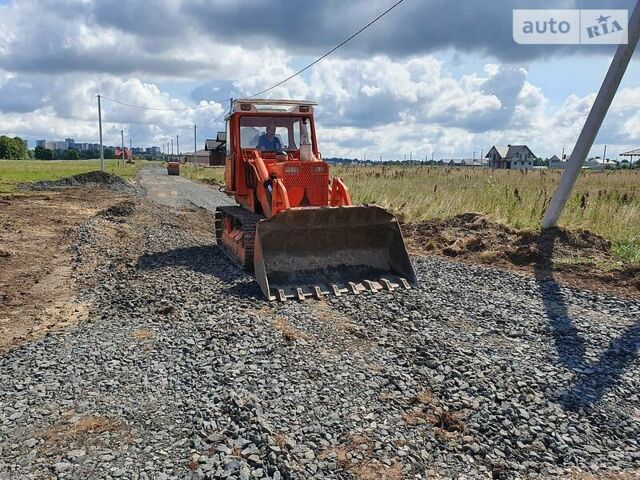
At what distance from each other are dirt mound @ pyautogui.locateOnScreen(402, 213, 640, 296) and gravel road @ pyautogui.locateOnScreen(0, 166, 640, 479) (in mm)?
1345

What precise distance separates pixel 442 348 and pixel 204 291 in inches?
152

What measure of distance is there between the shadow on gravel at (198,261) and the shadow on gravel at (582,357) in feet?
16.0

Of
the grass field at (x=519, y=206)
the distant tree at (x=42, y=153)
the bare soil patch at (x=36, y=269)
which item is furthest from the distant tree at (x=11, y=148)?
Result: the grass field at (x=519, y=206)

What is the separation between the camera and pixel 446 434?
404cm

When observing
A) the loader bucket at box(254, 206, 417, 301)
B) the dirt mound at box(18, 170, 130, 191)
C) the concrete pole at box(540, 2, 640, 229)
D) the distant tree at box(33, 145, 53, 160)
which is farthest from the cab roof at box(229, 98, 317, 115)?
the distant tree at box(33, 145, 53, 160)

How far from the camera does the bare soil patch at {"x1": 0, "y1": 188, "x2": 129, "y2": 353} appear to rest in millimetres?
6836

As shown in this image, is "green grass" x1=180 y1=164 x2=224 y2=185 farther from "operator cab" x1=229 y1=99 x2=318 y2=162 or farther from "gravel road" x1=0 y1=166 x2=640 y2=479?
"gravel road" x1=0 y1=166 x2=640 y2=479

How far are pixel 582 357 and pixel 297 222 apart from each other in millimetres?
4353

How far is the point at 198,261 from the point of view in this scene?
1024 cm

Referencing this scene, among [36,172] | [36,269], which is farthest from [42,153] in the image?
[36,269]

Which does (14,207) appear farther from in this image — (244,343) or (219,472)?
(219,472)

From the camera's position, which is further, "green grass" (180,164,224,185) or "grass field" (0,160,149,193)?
"green grass" (180,164,224,185)

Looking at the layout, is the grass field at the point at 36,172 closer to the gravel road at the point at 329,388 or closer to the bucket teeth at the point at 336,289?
the bucket teeth at the point at 336,289

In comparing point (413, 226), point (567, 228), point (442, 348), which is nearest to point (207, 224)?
point (413, 226)
